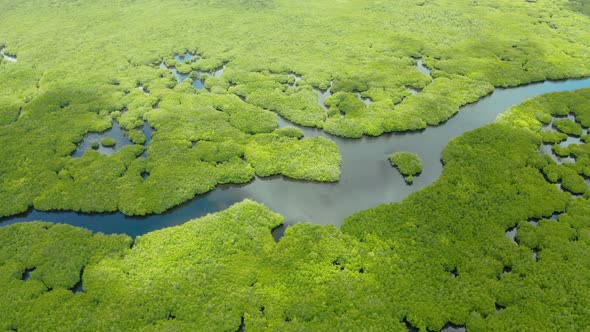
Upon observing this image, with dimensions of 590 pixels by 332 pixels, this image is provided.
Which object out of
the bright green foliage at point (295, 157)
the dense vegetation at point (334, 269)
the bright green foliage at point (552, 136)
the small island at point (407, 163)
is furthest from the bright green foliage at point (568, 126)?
the bright green foliage at point (295, 157)

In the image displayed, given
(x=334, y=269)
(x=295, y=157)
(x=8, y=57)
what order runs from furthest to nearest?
(x=8, y=57) < (x=295, y=157) < (x=334, y=269)

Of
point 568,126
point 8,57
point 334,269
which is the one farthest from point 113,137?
point 568,126

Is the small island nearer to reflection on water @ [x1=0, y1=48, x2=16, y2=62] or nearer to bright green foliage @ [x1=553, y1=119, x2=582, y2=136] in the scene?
bright green foliage @ [x1=553, y1=119, x2=582, y2=136]

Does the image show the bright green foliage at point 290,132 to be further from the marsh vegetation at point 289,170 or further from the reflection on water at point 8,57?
the reflection on water at point 8,57

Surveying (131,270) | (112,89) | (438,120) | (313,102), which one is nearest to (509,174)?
(438,120)

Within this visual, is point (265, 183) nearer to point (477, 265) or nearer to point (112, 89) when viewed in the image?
point (477, 265)

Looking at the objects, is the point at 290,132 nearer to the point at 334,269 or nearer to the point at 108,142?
the point at 334,269

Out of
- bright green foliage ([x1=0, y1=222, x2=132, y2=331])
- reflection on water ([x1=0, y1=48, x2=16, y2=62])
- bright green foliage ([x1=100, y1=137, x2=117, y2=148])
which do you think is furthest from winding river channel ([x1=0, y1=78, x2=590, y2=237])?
reflection on water ([x1=0, y1=48, x2=16, y2=62])
